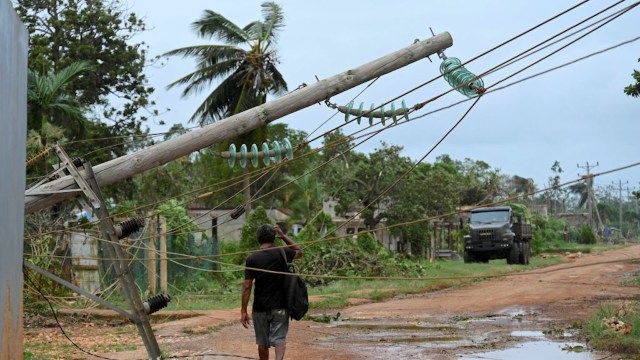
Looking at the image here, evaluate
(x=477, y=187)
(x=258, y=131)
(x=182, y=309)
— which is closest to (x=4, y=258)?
(x=182, y=309)

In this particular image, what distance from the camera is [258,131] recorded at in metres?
32.8

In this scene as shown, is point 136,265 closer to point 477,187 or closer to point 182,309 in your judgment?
point 182,309

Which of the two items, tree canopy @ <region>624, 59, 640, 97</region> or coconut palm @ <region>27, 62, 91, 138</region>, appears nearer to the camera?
→ tree canopy @ <region>624, 59, 640, 97</region>

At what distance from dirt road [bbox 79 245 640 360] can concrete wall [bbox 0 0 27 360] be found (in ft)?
14.2

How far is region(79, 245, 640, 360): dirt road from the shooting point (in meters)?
11.9

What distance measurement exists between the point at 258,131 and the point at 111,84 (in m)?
5.96

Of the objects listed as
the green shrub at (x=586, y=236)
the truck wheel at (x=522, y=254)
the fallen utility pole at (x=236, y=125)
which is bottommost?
the green shrub at (x=586, y=236)

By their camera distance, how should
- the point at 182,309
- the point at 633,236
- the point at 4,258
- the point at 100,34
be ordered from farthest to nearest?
the point at 633,236
the point at 100,34
the point at 182,309
the point at 4,258

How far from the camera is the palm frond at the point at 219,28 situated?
3241 cm

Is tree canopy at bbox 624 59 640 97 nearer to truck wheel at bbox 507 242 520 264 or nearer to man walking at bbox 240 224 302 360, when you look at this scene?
man walking at bbox 240 224 302 360

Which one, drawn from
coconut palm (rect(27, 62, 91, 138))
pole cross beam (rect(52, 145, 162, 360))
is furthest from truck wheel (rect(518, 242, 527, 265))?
pole cross beam (rect(52, 145, 162, 360))

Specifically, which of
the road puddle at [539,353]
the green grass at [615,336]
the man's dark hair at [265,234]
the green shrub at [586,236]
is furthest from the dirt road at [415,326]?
the green shrub at [586,236]

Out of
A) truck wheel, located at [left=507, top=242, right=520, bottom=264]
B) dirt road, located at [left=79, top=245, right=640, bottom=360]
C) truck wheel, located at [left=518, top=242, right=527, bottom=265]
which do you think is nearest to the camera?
dirt road, located at [left=79, top=245, right=640, bottom=360]

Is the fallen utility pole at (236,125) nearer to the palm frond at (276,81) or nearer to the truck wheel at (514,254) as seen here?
the palm frond at (276,81)
